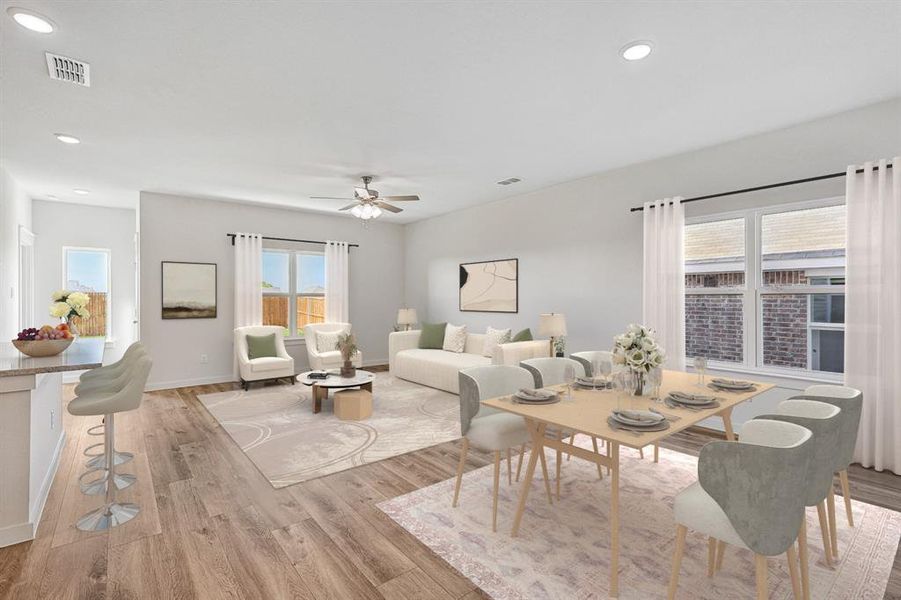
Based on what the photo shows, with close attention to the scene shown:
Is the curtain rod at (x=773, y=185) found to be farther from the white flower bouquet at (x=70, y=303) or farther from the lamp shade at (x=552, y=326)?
the white flower bouquet at (x=70, y=303)

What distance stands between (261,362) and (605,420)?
204 inches

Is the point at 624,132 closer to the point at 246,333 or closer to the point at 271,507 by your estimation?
the point at 271,507

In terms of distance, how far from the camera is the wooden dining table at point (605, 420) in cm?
188

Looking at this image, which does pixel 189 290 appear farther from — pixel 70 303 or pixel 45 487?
pixel 45 487

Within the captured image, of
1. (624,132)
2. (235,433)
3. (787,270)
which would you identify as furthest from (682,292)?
(235,433)

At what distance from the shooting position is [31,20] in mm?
2186

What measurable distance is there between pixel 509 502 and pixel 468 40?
2.82 metres

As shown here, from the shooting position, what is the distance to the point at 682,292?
4.24 metres

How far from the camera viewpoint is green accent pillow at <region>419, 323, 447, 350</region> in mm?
6883

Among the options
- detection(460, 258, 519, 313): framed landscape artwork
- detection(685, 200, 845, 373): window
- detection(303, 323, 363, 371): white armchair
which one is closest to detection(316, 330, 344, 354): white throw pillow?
detection(303, 323, 363, 371): white armchair

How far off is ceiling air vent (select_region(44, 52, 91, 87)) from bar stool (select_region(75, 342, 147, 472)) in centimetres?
181

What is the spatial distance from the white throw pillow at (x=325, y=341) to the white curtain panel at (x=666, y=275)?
454 cm

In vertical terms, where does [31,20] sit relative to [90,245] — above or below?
above

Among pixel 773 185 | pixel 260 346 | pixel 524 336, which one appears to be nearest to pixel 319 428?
pixel 260 346
